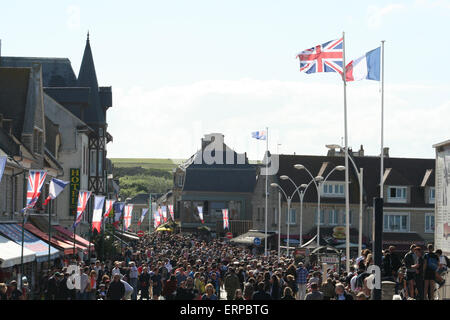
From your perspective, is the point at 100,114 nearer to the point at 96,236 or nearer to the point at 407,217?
the point at 96,236

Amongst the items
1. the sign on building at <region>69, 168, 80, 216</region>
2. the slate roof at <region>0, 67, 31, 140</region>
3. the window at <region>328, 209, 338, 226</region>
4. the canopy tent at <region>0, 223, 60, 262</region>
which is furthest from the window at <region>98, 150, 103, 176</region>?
the canopy tent at <region>0, 223, 60, 262</region>

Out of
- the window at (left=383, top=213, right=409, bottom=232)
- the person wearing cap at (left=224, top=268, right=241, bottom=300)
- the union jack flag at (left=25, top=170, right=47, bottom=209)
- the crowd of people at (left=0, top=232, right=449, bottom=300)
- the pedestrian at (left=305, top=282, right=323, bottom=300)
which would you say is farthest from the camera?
the window at (left=383, top=213, right=409, bottom=232)

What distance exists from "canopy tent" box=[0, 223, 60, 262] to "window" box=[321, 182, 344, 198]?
160ft

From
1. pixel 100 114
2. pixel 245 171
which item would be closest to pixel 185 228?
pixel 245 171

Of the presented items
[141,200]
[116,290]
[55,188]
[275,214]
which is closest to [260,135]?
[275,214]

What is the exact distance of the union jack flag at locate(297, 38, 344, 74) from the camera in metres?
32.7

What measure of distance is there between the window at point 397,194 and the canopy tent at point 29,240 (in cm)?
4985

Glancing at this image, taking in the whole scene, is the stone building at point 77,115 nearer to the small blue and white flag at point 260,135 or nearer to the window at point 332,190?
the small blue and white flag at point 260,135

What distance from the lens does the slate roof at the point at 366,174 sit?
3182 inches

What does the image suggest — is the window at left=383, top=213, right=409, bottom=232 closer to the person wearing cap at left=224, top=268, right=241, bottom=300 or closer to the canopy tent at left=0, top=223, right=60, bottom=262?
the canopy tent at left=0, top=223, right=60, bottom=262

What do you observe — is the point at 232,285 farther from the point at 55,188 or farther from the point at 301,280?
the point at 55,188

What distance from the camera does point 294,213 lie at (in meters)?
82.1

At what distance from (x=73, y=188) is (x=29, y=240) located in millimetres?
22431
